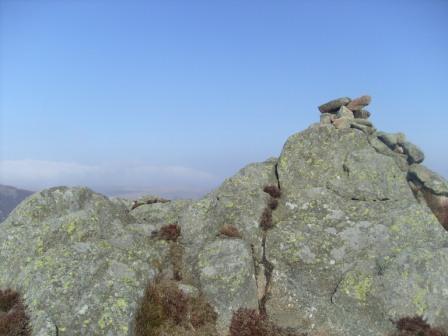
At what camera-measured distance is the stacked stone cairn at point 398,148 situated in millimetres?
24703

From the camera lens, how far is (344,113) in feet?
96.8

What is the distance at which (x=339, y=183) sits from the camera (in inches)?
891

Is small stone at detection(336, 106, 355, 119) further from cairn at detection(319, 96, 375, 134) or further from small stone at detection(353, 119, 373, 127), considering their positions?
small stone at detection(353, 119, 373, 127)

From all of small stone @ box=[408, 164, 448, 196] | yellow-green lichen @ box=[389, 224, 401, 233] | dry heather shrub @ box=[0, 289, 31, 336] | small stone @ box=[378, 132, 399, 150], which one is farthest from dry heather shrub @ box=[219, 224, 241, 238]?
small stone @ box=[378, 132, 399, 150]

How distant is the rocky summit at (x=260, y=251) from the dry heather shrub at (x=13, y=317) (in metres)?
0.25

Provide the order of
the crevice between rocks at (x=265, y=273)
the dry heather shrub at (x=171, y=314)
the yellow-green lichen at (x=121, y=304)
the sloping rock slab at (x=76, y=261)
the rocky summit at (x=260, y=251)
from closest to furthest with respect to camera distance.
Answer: the sloping rock slab at (x=76, y=261) < the yellow-green lichen at (x=121, y=304) < the dry heather shrub at (x=171, y=314) < the rocky summit at (x=260, y=251) < the crevice between rocks at (x=265, y=273)

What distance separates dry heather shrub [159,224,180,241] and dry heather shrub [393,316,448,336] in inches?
405

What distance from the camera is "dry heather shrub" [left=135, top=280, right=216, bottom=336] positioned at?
1490 cm

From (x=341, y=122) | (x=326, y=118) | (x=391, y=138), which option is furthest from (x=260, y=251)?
(x=391, y=138)

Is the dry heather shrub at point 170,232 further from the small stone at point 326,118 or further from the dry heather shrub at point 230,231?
the small stone at point 326,118

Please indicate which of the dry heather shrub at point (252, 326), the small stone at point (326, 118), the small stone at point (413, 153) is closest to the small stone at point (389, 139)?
the small stone at point (413, 153)

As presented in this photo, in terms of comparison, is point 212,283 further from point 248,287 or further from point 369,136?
point 369,136

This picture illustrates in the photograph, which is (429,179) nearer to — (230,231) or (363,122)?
(363,122)

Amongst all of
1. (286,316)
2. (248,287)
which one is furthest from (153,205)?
(286,316)
